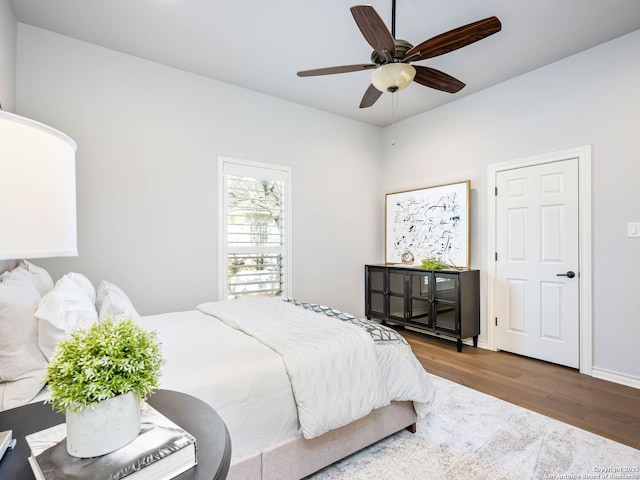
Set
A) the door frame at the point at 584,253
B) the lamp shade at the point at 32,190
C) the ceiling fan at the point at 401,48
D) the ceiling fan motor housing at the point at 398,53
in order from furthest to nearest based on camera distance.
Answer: the door frame at the point at 584,253
the ceiling fan motor housing at the point at 398,53
the ceiling fan at the point at 401,48
the lamp shade at the point at 32,190

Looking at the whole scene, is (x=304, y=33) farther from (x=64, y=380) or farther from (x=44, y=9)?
(x=64, y=380)

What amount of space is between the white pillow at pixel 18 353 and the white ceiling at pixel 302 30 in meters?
2.28

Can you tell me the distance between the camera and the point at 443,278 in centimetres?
379

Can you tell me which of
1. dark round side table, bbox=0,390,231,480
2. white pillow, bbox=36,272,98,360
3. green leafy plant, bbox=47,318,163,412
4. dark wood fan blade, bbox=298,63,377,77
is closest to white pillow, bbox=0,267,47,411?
white pillow, bbox=36,272,98,360

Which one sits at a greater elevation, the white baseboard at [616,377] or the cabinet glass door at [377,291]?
the cabinet glass door at [377,291]

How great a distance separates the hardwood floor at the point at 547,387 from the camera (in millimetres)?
2248

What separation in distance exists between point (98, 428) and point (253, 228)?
10.4ft

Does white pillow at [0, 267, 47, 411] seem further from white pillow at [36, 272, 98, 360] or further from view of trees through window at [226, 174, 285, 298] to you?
view of trees through window at [226, 174, 285, 298]

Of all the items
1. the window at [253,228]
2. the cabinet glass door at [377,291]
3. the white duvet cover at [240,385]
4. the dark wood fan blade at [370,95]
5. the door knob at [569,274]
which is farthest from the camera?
the cabinet glass door at [377,291]

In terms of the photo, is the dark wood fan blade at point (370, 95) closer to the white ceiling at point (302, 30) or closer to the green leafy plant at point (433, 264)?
the white ceiling at point (302, 30)

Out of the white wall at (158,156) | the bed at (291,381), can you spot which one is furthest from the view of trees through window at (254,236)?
the bed at (291,381)

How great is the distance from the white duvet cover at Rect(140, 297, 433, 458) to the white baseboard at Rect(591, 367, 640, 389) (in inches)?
80.5

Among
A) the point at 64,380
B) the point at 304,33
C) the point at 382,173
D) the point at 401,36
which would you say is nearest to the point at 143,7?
the point at 304,33

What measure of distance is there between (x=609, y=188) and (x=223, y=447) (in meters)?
3.64
